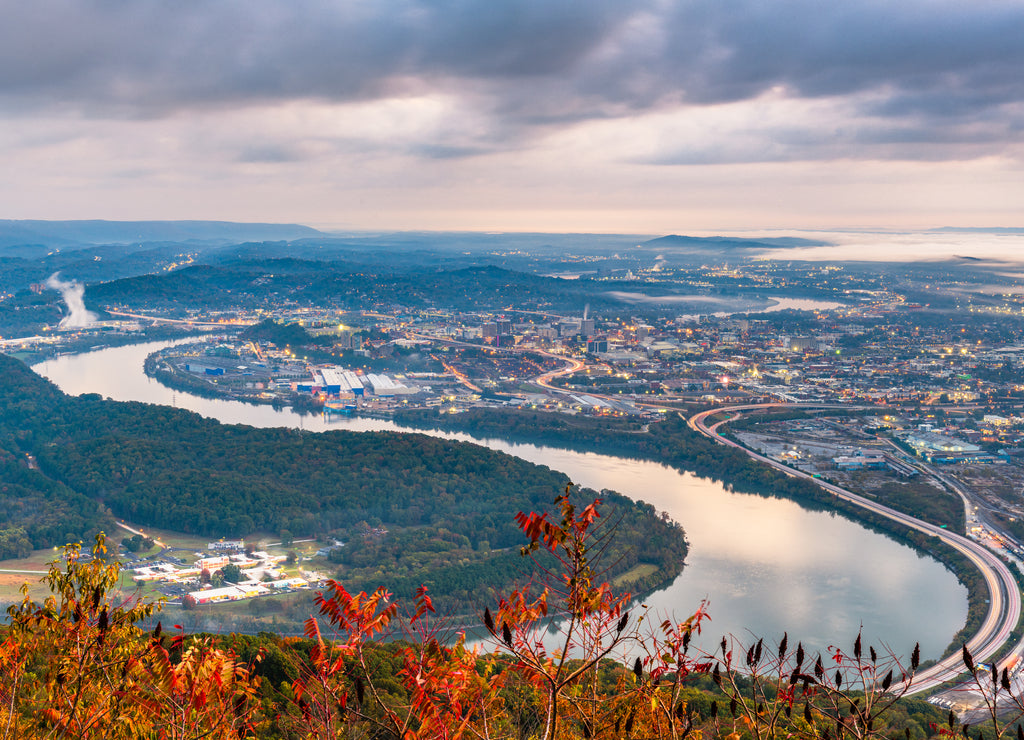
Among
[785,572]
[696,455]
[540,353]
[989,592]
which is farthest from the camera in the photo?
[540,353]

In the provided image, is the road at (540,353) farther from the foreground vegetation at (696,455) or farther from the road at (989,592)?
the road at (989,592)

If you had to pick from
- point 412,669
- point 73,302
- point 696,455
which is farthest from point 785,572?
point 73,302

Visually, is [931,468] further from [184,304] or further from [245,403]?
[184,304]

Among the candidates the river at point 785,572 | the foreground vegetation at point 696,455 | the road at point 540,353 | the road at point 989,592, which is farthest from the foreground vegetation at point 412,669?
the road at point 540,353

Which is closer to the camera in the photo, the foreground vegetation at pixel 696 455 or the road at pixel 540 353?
the foreground vegetation at pixel 696 455

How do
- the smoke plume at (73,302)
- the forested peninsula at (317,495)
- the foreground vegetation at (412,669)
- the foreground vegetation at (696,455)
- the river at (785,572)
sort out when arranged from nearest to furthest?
the foreground vegetation at (412,669)
the river at (785,572)
the forested peninsula at (317,495)
the foreground vegetation at (696,455)
the smoke plume at (73,302)

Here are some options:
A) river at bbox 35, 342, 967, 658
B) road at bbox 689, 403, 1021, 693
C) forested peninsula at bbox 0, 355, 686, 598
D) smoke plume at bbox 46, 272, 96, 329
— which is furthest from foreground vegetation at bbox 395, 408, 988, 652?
smoke plume at bbox 46, 272, 96, 329

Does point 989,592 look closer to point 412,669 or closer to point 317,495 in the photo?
point 317,495
